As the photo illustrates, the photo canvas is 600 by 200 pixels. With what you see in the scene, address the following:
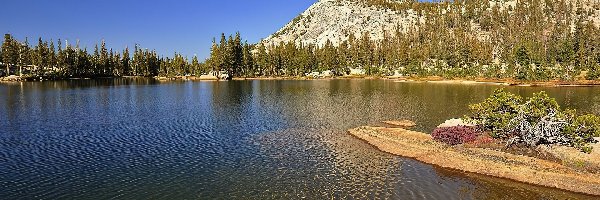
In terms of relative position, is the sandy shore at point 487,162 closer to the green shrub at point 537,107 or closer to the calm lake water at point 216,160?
the calm lake water at point 216,160

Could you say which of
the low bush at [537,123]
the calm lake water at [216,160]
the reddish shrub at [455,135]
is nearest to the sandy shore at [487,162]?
the calm lake water at [216,160]

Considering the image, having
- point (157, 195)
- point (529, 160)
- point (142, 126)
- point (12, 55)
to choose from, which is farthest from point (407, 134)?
point (12, 55)

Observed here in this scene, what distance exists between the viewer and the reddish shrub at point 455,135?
145ft

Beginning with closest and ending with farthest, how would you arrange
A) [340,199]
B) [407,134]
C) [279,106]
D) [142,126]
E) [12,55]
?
1. [340,199]
2. [407,134]
3. [142,126]
4. [279,106]
5. [12,55]

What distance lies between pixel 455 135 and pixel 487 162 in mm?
9366

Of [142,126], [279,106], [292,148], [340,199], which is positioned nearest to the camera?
[340,199]

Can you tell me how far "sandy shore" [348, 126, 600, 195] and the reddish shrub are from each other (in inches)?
48.5

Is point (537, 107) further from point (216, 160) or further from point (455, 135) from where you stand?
point (216, 160)

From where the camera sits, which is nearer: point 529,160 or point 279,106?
point 529,160

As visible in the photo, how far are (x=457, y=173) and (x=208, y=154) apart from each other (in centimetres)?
2272

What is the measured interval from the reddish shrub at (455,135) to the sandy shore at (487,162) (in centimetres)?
123

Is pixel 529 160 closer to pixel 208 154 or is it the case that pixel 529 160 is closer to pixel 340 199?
pixel 340 199

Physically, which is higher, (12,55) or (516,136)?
(12,55)

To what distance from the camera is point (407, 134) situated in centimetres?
4847
